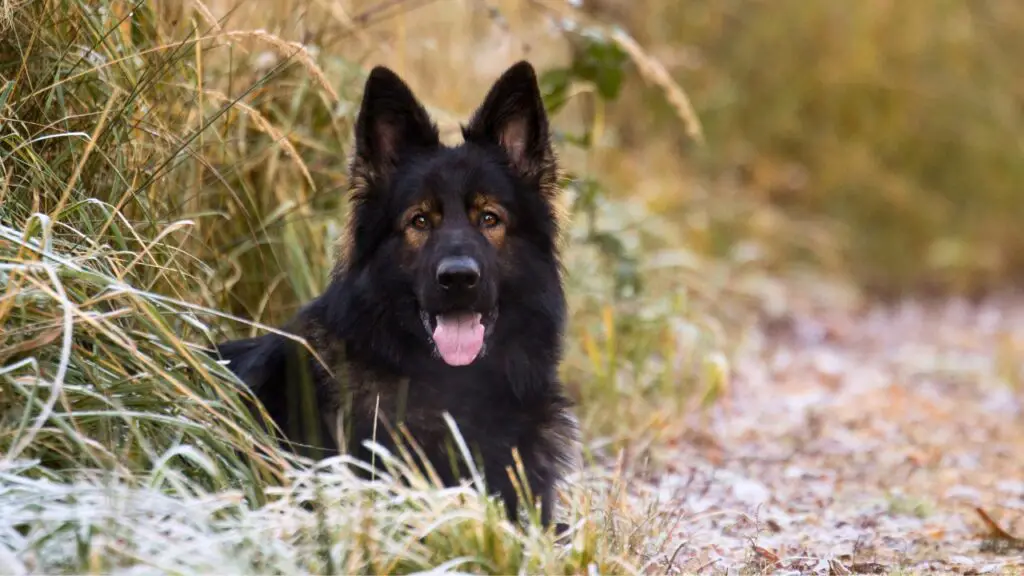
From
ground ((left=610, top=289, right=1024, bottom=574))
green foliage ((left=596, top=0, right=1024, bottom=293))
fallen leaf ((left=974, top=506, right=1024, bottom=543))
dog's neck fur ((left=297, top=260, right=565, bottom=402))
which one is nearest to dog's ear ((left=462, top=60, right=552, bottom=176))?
dog's neck fur ((left=297, top=260, right=565, bottom=402))

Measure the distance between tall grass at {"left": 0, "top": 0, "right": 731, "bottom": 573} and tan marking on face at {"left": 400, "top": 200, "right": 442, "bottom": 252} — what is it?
13.5 inches

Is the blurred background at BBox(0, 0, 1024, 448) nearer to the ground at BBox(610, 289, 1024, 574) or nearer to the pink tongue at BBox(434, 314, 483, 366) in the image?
the ground at BBox(610, 289, 1024, 574)

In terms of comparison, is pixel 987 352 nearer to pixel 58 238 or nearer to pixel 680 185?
pixel 680 185

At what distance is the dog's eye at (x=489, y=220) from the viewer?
12.1ft

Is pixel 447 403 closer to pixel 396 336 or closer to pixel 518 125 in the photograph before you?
pixel 396 336

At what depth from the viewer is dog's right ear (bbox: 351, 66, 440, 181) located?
12.1 feet

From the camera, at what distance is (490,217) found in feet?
12.2

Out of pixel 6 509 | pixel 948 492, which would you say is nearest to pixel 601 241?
pixel 948 492

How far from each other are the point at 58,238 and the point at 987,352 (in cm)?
766

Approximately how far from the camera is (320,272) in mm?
A: 4754

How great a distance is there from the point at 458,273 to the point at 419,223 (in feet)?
0.94

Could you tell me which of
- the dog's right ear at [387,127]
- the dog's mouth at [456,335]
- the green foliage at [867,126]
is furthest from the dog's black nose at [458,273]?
the green foliage at [867,126]

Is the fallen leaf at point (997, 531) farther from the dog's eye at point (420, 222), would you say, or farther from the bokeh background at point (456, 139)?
the dog's eye at point (420, 222)

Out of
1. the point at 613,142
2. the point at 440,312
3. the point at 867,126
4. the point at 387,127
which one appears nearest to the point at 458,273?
the point at 440,312
